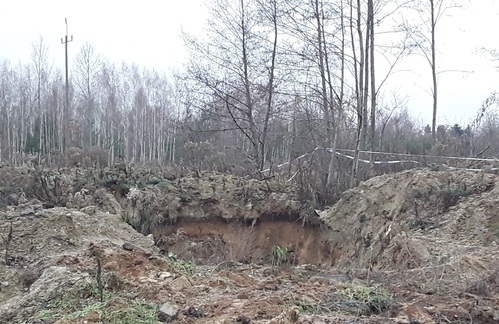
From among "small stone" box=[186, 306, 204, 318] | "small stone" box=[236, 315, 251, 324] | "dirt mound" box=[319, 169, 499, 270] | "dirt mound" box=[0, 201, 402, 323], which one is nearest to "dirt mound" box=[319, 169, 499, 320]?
"dirt mound" box=[319, 169, 499, 270]

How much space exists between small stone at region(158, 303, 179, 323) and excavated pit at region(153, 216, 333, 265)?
544 centimetres

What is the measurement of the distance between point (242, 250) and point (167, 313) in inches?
207

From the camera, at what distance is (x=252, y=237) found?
1120 cm

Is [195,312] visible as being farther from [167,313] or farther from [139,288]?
[139,288]

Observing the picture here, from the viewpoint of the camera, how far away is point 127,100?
55.5m

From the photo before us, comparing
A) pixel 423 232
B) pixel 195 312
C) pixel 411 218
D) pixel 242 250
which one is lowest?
pixel 242 250

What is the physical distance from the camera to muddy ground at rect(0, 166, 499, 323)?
4.68m

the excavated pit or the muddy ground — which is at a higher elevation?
the muddy ground

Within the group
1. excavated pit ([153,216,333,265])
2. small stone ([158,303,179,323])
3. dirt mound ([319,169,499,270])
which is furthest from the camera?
excavated pit ([153,216,333,265])

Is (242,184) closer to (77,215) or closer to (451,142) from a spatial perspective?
(77,215)

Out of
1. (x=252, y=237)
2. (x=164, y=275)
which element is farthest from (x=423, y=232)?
(x=164, y=275)

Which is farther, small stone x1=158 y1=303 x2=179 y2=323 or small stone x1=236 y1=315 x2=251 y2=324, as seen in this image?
Answer: small stone x1=158 y1=303 x2=179 y2=323

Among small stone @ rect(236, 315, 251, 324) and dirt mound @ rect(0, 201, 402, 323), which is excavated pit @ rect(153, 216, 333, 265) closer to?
dirt mound @ rect(0, 201, 402, 323)

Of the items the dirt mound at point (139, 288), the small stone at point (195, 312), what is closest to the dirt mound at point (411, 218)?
the dirt mound at point (139, 288)
